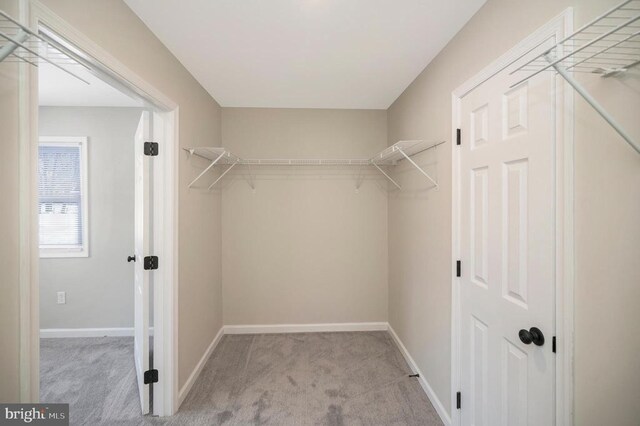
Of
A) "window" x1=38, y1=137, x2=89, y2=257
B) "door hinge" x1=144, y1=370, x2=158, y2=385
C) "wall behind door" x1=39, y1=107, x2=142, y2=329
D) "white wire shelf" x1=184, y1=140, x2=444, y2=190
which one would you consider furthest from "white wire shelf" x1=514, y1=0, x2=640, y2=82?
"window" x1=38, y1=137, x2=89, y2=257

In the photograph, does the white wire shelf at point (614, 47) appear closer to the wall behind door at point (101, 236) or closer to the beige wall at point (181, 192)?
the beige wall at point (181, 192)

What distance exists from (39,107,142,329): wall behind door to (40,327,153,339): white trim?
4 centimetres

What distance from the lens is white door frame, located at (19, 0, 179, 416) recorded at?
3.06 feet

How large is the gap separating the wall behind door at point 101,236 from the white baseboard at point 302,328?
1.26m

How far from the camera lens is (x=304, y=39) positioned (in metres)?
1.74

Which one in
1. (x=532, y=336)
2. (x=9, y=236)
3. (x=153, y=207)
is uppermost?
(x=153, y=207)

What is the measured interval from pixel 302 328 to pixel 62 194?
306 centimetres

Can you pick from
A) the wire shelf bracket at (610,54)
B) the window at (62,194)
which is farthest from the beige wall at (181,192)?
the wire shelf bracket at (610,54)

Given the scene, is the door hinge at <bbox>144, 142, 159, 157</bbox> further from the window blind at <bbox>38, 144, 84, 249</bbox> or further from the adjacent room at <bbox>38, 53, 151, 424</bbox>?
the window blind at <bbox>38, 144, 84, 249</bbox>

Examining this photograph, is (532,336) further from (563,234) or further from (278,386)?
(278,386)

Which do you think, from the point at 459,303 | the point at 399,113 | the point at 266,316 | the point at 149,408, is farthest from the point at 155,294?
the point at 399,113

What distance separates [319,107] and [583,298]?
8.87 ft

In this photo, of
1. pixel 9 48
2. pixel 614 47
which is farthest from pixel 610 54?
pixel 9 48

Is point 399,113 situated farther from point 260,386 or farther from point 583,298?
point 260,386
